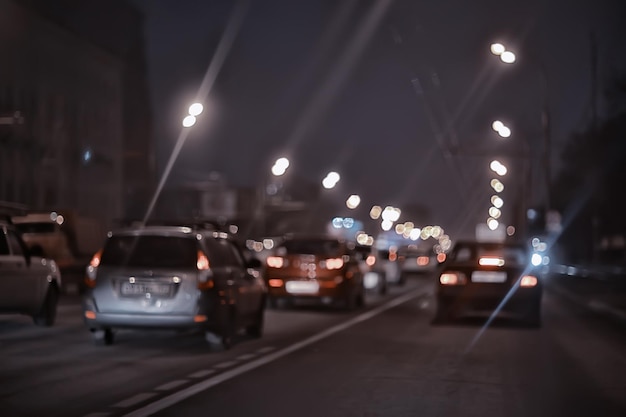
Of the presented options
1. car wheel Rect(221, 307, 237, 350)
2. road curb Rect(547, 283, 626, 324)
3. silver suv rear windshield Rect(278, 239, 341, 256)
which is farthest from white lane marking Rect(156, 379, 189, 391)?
silver suv rear windshield Rect(278, 239, 341, 256)

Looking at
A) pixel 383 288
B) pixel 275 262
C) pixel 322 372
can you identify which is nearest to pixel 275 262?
pixel 275 262

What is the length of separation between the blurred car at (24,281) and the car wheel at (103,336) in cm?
221

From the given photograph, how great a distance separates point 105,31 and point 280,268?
7067 cm

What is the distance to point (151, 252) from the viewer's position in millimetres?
15703

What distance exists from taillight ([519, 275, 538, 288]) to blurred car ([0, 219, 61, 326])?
8693 mm

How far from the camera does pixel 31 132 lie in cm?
5906

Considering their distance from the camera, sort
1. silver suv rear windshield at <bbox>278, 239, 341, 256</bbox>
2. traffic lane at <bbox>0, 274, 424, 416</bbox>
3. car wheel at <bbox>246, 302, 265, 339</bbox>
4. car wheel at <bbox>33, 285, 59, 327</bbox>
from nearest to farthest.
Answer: traffic lane at <bbox>0, 274, 424, 416</bbox> < car wheel at <bbox>246, 302, 265, 339</bbox> < car wheel at <bbox>33, 285, 59, 327</bbox> < silver suv rear windshield at <bbox>278, 239, 341, 256</bbox>

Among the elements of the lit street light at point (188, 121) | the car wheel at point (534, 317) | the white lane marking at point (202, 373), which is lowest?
the white lane marking at point (202, 373)

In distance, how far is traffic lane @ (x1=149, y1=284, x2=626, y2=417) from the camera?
10.4 metres

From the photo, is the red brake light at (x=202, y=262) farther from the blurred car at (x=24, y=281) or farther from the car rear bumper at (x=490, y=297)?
the car rear bumper at (x=490, y=297)

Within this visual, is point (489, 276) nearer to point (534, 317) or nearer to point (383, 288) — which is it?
point (534, 317)

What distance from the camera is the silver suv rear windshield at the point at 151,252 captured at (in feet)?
50.6

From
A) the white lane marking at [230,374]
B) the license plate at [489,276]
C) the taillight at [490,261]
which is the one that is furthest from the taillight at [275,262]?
the license plate at [489,276]

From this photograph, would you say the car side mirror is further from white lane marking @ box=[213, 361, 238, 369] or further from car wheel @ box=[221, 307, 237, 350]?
white lane marking @ box=[213, 361, 238, 369]
